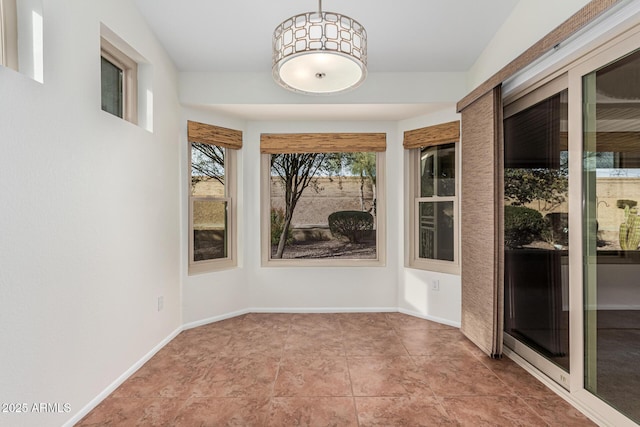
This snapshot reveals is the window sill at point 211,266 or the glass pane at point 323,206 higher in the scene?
the glass pane at point 323,206

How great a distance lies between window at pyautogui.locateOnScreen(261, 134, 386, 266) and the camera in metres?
3.94

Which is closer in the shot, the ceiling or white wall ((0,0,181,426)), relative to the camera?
white wall ((0,0,181,426))

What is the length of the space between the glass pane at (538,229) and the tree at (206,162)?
116 inches

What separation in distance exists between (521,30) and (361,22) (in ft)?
3.93

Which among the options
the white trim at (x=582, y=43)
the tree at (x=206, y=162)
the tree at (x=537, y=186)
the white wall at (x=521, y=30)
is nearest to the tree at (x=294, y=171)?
the tree at (x=206, y=162)

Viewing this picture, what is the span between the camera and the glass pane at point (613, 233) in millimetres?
1639

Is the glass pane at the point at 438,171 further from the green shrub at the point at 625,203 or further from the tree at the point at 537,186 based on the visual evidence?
the green shrub at the point at 625,203

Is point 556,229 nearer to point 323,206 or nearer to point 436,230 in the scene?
point 436,230

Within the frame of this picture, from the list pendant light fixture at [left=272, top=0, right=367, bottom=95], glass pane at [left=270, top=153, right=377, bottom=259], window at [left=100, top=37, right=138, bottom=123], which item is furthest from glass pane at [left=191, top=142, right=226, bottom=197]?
pendant light fixture at [left=272, top=0, right=367, bottom=95]

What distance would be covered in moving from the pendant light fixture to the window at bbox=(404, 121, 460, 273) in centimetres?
207

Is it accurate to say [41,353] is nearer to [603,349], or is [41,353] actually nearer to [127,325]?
[127,325]

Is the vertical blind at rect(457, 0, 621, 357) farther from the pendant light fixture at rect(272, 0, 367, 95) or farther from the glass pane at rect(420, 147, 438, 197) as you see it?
the pendant light fixture at rect(272, 0, 367, 95)

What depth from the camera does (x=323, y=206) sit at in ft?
13.1

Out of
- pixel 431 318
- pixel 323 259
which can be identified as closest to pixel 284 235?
pixel 323 259
